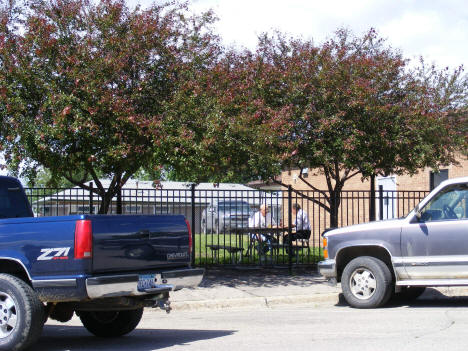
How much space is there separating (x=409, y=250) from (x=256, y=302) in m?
2.84

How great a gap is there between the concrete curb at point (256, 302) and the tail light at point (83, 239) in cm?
478

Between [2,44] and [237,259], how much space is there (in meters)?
7.72

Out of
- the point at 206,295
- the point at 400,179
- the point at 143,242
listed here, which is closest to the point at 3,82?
the point at 206,295

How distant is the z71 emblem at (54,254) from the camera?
6.67m

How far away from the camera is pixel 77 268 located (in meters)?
6.62

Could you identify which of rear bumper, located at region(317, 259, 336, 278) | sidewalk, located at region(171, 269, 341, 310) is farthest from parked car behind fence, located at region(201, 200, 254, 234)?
rear bumper, located at region(317, 259, 336, 278)

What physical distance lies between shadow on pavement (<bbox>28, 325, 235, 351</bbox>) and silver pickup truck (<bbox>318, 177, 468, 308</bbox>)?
3.08 metres

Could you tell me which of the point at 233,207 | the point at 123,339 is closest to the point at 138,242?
the point at 123,339

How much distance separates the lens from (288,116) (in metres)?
13.1

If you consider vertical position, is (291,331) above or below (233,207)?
below

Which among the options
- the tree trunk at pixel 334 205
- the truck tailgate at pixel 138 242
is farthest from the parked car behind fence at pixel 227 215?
the truck tailgate at pixel 138 242

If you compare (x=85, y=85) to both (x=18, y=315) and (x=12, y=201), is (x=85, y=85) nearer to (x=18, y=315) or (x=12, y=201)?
(x=12, y=201)

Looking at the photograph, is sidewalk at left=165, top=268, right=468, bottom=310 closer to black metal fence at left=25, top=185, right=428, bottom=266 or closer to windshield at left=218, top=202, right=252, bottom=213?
black metal fence at left=25, top=185, right=428, bottom=266

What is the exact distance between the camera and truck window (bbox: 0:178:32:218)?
825 centimetres
